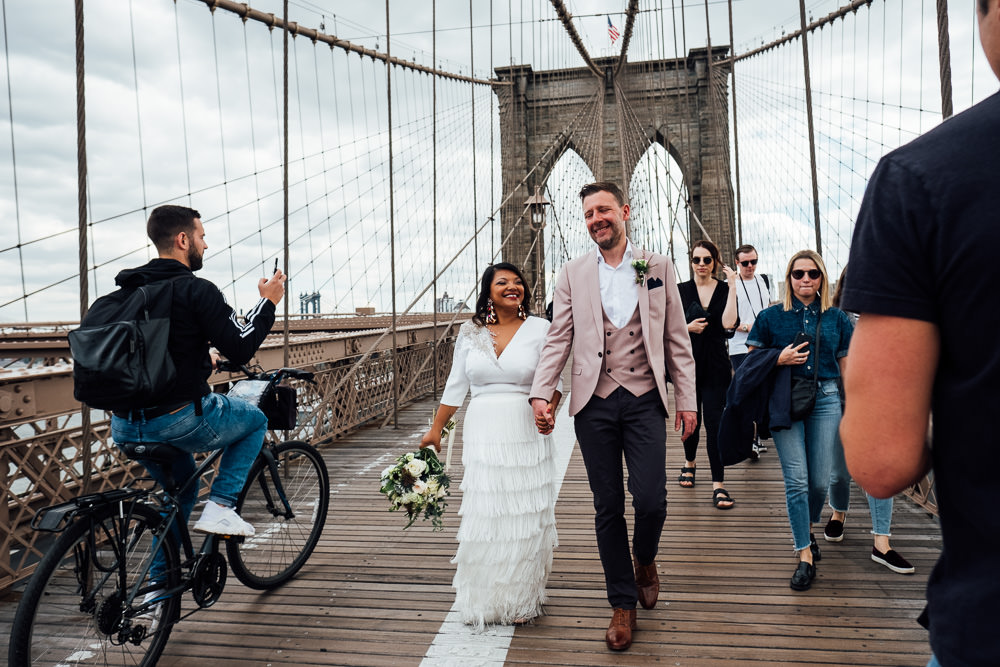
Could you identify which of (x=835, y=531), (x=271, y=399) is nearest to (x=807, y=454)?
(x=835, y=531)

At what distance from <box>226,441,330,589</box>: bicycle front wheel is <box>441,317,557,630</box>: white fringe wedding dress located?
0.80 m

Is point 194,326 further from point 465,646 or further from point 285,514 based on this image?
point 465,646

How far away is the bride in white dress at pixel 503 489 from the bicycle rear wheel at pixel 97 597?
35.2 inches

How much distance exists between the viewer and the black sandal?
341 centimetres

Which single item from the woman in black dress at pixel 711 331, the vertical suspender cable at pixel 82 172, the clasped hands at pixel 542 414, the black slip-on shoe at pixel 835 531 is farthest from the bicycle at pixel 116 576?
the black slip-on shoe at pixel 835 531

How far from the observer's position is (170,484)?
1.98m

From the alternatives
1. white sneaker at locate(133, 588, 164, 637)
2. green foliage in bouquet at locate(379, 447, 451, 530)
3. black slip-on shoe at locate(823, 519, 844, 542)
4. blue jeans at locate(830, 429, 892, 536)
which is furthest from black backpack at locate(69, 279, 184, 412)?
black slip-on shoe at locate(823, 519, 844, 542)

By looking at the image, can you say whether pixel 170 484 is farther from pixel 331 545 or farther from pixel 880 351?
pixel 880 351

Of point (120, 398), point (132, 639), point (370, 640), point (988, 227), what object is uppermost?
point (988, 227)

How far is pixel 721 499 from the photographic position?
3.43 m

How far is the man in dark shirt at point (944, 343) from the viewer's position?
0.56 meters

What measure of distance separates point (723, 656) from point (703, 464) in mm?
2592

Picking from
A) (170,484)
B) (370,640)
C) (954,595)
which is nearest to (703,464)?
(370,640)

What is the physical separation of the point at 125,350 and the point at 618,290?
57.7 inches
